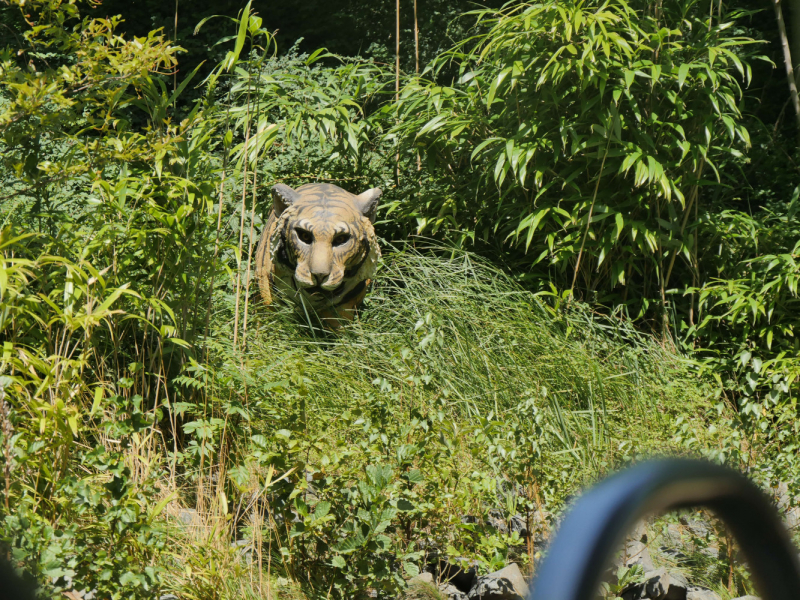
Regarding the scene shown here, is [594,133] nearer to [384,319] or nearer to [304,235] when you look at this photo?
[384,319]

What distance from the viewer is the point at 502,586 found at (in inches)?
97.2

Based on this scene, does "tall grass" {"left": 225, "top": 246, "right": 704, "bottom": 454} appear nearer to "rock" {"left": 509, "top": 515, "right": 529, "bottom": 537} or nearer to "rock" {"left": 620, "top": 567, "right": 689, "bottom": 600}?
"rock" {"left": 509, "top": 515, "right": 529, "bottom": 537}

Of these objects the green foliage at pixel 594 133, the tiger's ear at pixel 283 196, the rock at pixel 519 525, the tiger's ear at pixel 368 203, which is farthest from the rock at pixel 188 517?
the green foliage at pixel 594 133

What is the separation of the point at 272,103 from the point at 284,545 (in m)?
3.40

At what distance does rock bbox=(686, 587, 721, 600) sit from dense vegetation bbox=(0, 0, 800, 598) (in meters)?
0.14

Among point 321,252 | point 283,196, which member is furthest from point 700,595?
point 283,196

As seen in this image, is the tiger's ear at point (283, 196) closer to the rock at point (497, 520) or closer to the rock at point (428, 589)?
the rock at point (497, 520)

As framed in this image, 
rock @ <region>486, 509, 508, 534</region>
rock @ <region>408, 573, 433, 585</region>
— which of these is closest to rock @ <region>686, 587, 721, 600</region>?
rock @ <region>486, 509, 508, 534</region>

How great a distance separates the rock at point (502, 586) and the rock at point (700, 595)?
563 mm

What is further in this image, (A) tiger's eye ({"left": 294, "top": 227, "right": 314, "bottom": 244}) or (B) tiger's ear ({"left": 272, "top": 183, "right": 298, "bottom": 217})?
(B) tiger's ear ({"left": 272, "top": 183, "right": 298, "bottom": 217})

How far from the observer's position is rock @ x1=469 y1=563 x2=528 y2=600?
246 centimetres

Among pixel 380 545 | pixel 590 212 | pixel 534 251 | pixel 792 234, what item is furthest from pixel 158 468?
pixel 792 234

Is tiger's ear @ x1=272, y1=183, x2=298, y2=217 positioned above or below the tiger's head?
above

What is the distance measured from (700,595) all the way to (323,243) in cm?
258
